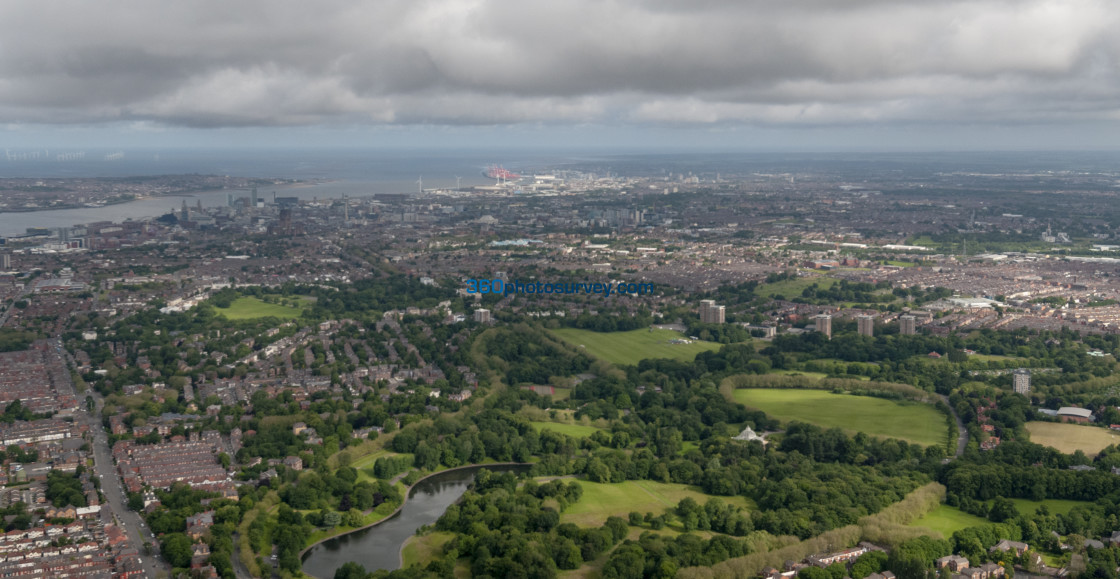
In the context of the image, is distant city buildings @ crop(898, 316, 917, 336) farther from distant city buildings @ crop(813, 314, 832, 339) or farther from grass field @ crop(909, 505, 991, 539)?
grass field @ crop(909, 505, 991, 539)

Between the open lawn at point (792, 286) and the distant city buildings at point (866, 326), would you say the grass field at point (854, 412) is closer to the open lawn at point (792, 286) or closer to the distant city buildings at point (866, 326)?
the distant city buildings at point (866, 326)

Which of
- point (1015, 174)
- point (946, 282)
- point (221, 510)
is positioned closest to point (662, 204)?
point (946, 282)

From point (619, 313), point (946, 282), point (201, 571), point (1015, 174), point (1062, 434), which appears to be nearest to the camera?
point (201, 571)

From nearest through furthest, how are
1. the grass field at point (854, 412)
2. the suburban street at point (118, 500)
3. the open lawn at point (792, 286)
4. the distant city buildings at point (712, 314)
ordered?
the suburban street at point (118, 500) < the grass field at point (854, 412) < the distant city buildings at point (712, 314) < the open lawn at point (792, 286)

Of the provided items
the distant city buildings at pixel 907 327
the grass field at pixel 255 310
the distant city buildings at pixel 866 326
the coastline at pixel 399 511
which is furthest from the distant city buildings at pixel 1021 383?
the grass field at pixel 255 310

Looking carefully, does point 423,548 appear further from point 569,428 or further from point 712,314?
point 712,314

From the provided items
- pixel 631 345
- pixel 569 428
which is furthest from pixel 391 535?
pixel 631 345

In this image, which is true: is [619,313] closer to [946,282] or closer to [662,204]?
[946,282]
